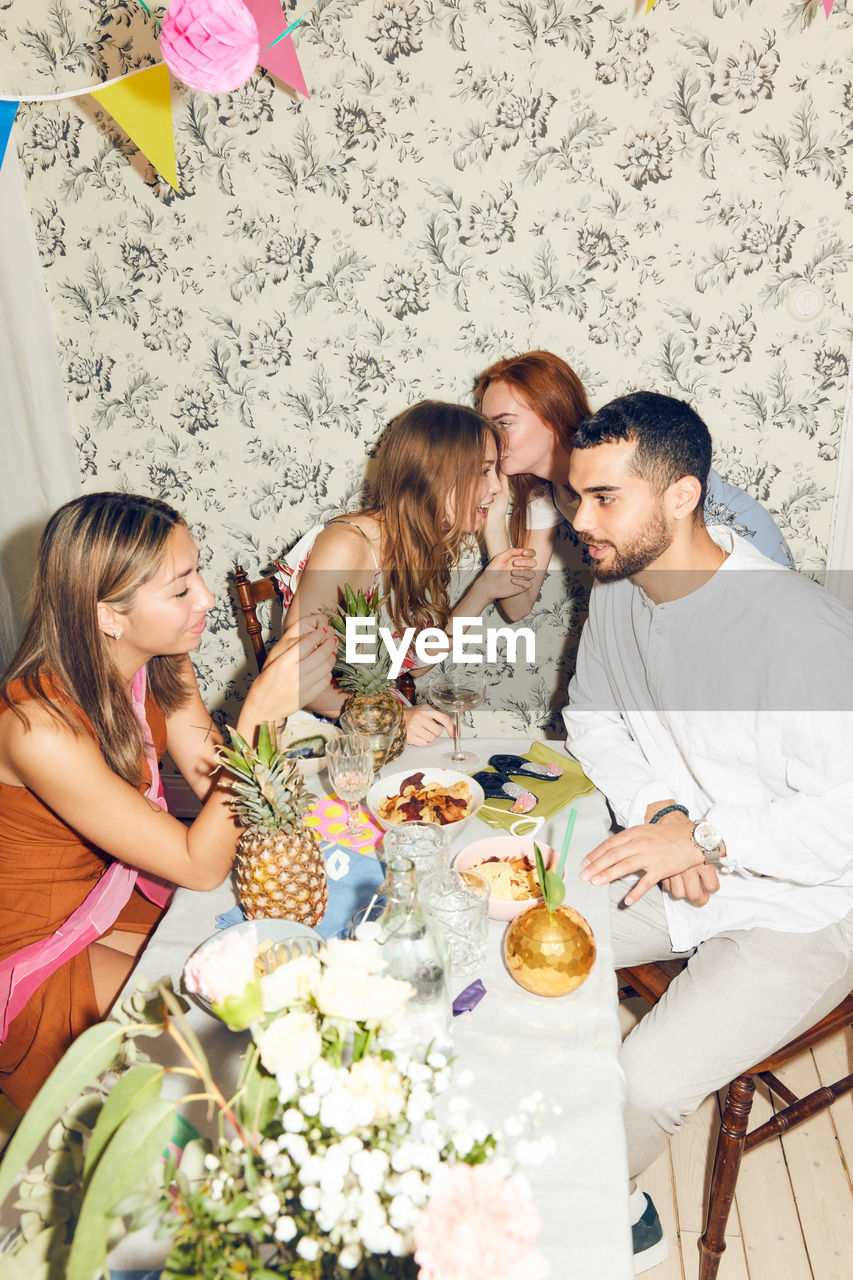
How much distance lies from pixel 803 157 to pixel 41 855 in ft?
8.66

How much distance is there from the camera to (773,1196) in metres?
1.97

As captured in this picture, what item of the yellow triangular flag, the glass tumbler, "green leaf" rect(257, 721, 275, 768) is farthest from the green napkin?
the yellow triangular flag

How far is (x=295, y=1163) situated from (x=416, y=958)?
0.34 m

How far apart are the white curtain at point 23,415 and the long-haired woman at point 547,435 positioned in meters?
1.47

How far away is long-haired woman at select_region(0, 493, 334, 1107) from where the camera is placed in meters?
1.57

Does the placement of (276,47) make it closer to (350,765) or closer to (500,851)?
(350,765)

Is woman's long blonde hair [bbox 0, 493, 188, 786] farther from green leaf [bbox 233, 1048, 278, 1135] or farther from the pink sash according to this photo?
green leaf [bbox 233, 1048, 278, 1135]

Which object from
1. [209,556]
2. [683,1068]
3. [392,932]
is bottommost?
[683,1068]

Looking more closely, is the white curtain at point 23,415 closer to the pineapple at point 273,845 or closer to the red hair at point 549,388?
the red hair at point 549,388

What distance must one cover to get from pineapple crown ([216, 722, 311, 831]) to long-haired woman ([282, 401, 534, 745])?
977mm

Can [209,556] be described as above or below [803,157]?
below

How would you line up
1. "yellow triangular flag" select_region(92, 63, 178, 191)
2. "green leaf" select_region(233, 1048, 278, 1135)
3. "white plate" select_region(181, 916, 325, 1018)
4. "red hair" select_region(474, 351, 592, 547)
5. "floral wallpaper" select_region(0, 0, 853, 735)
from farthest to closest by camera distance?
"red hair" select_region(474, 351, 592, 547)
"floral wallpaper" select_region(0, 0, 853, 735)
"yellow triangular flag" select_region(92, 63, 178, 191)
"white plate" select_region(181, 916, 325, 1018)
"green leaf" select_region(233, 1048, 278, 1135)

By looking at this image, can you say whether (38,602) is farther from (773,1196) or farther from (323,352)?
(773,1196)

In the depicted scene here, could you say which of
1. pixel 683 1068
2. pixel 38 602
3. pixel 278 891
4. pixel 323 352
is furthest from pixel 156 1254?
pixel 323 352
